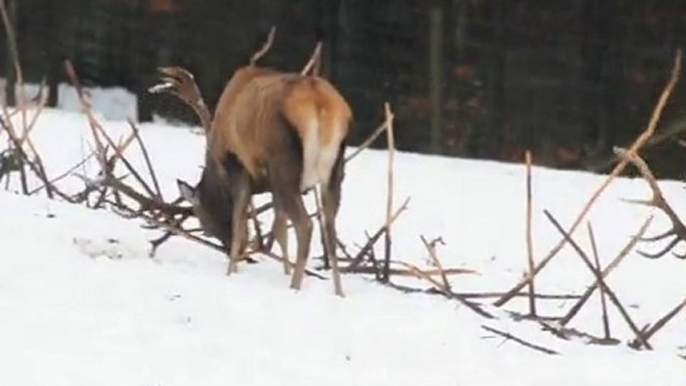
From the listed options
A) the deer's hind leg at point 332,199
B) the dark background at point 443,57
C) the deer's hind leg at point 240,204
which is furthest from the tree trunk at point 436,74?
the deer's hind leg at point 332,199

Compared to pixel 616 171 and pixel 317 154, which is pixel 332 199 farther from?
pixel 616 171

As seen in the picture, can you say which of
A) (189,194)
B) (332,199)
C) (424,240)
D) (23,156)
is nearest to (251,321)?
(332,199)

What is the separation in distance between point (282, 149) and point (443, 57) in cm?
1033

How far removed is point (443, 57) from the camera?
1805cm

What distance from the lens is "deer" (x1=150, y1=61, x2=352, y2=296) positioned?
772 centimetres

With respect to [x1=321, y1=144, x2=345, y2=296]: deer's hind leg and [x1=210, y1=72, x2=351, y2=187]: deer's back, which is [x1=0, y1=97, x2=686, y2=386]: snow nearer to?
[x1=321, y1=144, x2=345, y2=296]: deer's hind leg

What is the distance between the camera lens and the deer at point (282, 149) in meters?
7.72

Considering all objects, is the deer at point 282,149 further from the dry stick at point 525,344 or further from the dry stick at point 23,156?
the dry stick at point 525,344

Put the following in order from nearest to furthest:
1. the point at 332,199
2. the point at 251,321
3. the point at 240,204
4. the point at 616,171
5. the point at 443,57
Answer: the point at 251,321 < the point at 616,171 < the point at 332,199 < the point at 240,204 < the point at 443,57

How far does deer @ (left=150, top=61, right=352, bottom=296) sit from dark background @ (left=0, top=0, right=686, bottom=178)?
8547 millimetres

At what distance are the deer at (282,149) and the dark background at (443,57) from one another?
855 centimetres

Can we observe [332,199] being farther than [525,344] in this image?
Yes

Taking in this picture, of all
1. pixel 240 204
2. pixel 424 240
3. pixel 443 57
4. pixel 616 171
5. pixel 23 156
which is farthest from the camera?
pixel 443 57

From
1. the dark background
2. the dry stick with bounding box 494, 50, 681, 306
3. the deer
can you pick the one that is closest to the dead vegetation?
the dry stick with bounding box 494, 50, 681, 306
